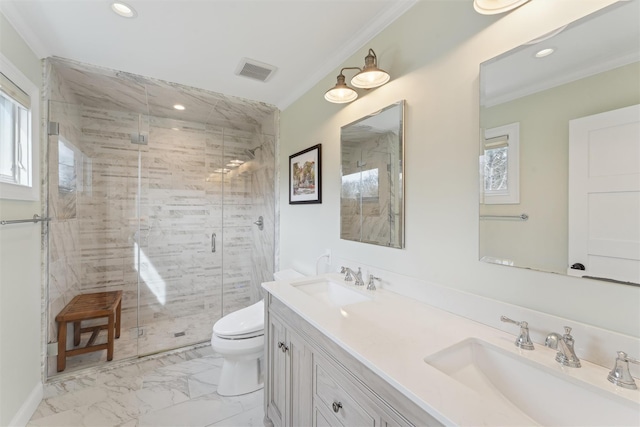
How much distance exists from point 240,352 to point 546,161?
1975mm

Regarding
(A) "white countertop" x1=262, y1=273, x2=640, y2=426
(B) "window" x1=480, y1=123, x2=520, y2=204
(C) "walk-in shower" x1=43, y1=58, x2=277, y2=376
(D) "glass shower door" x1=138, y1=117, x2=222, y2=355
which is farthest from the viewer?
(D) "glass shower door" x1=138, y1=117, x2=222, y2=355

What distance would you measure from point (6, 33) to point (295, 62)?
64.9 inches

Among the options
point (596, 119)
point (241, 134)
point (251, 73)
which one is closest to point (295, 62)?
point (251, 73)

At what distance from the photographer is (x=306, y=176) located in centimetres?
229

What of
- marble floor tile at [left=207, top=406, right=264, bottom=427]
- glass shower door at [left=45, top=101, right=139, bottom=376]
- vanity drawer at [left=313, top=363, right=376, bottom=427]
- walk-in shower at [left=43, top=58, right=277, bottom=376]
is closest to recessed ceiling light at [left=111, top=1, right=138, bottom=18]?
walk-in shower at [left=43, top=58, right=277, bottom=376]

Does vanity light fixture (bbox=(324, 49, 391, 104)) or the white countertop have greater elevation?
vanity light fixture (bbox=(324, 49, 391, 104))

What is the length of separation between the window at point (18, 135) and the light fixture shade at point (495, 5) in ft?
7.69

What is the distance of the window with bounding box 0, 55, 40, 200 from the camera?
152 centimetres

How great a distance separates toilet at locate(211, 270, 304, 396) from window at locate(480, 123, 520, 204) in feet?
5.45

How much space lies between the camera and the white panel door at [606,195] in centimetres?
72

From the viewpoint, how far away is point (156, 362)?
7.52 ft

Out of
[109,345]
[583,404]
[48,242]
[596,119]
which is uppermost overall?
[596,119]

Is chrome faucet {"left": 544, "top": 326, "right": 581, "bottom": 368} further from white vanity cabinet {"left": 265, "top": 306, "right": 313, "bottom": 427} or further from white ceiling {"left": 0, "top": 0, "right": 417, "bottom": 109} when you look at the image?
white ceiling {"left": 0, "top": 0, "right": 417, "bottom": 109}

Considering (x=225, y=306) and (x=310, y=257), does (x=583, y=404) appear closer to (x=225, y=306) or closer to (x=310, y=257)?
(x=310, y=257)
